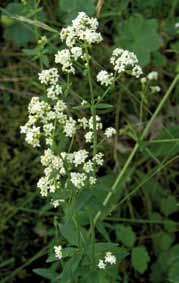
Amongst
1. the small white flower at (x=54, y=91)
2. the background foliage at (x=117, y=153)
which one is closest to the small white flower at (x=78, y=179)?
the small white flower at (x=54, y=91)

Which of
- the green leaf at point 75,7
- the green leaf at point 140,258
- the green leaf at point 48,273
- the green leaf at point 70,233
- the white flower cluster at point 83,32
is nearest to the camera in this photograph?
the white flower cluster at point 83,32

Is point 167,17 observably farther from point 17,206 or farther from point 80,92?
point 17,206

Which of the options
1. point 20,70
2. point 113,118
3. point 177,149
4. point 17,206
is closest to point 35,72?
point 20,70

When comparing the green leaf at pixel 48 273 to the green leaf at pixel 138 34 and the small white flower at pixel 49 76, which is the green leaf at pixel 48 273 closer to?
the small white flower at pixel 49 76

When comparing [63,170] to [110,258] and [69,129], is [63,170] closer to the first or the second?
[69,129]

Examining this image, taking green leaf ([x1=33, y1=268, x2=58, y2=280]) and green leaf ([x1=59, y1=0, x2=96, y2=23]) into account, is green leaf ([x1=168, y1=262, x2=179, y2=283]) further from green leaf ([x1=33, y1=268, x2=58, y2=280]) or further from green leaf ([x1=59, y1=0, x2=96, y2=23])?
green leaf ([x1=59, y1=0, x2=96, y2=23])

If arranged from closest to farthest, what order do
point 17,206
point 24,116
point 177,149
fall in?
point 177,149, point 17,206, point 24,116
